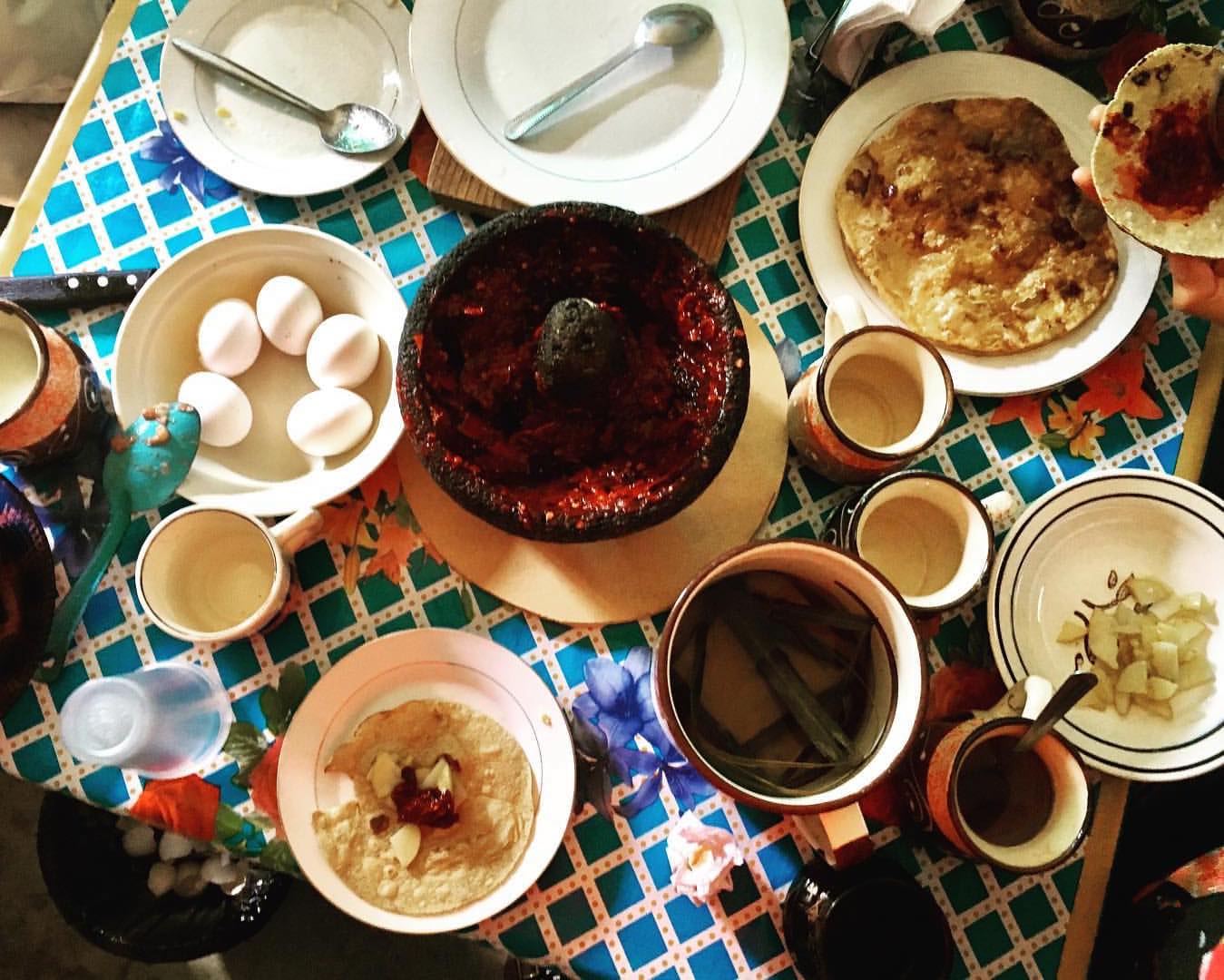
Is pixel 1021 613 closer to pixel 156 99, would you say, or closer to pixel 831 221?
pixel 831 221

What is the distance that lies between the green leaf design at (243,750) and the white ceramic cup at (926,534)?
0.69m

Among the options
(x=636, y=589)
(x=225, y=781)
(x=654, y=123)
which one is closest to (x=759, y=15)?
(x=654, y=123)

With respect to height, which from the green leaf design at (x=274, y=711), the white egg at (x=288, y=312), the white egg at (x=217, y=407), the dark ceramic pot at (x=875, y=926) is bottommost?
the dark ceramic pot at (x=875, y=926)

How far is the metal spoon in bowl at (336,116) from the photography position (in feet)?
3.60

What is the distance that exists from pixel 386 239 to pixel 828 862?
882 mm

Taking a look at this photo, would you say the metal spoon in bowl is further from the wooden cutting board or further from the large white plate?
the large white plate

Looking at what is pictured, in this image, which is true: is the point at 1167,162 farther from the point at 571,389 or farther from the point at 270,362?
the point at 270,362

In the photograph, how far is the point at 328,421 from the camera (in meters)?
1.02

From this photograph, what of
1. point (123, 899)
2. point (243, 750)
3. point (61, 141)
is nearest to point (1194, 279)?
point (243, 750)

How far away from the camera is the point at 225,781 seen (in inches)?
40.3

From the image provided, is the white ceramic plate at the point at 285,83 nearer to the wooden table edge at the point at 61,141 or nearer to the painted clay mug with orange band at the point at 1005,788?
the wooden table edge at the point at 61,141

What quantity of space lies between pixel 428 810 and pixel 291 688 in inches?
8.5

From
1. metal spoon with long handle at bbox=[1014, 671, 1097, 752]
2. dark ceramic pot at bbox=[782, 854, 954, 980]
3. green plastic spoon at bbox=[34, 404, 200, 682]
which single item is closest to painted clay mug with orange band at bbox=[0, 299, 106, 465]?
green plastic spoon at bbox=[34, 404, 200, 682]

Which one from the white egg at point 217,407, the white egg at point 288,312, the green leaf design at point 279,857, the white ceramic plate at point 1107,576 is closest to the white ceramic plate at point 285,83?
the white egg at point 288,312
